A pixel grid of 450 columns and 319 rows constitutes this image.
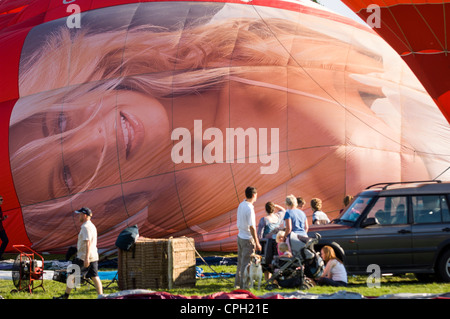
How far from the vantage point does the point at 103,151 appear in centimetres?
1614

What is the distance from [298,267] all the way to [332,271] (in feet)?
1.69

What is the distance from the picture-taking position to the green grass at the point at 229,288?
9.72 meters

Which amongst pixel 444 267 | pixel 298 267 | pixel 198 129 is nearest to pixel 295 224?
pixel 298 267

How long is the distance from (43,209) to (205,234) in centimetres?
376

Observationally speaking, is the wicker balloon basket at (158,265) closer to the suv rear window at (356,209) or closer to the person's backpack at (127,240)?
the person's backpack at (127,240)

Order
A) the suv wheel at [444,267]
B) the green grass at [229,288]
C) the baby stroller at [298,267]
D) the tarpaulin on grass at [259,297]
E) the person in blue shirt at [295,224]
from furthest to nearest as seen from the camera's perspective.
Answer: the suv wheel at [444,267] → the person in blue shirt at [295,224] → the baby stroller at [298,267] → the green grass at [229,288] → the tarpaulin on grass at [259,297]

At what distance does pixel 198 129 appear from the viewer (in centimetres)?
1598

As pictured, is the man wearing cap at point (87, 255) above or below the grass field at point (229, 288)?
above

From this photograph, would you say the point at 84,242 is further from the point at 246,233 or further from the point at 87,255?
the point at 246,233

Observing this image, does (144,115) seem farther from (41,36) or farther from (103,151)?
(41,36)

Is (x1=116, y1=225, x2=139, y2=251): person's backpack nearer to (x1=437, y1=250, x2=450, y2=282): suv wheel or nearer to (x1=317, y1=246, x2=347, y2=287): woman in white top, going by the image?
(x1=317, y1=246, x2=347, y2=287): woman in white top

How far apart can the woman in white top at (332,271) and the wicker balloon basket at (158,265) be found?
2178 mm

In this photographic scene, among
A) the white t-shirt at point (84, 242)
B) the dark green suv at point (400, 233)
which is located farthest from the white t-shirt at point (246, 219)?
the white t-shirt at point (84, 242)
